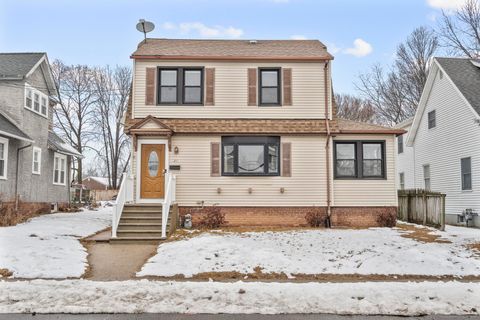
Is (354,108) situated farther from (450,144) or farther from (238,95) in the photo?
(238,95)

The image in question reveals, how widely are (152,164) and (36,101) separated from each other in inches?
312

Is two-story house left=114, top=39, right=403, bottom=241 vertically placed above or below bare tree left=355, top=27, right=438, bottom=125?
below

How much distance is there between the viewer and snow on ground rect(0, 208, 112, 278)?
780 cm

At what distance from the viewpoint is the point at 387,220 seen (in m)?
14.5

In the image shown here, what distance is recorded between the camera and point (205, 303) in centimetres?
594

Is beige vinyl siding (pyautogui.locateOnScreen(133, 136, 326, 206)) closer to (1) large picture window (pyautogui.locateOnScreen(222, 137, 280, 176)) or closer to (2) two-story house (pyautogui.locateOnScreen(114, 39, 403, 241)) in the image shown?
(2) two-story house (pyautogui.locateOnScreen(114, 39, 403, 241))

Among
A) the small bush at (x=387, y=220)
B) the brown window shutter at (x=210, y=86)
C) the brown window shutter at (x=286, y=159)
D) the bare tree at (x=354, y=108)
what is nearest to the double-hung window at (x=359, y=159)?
the small bush at (x=387, y=220)

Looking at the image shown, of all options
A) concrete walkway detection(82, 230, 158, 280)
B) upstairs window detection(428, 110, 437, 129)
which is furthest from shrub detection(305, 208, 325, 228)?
upstairs window detection(428, 110, 437, 129)

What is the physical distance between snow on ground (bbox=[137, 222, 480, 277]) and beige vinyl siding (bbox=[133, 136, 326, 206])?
3008 mm

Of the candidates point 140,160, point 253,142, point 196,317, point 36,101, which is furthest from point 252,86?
point 196,317

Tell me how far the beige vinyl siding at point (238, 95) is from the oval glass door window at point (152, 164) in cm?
145

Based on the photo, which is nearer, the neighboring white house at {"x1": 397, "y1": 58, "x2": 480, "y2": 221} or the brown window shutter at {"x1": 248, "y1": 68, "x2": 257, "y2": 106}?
the brown window shutter at {"x1": 248, "y1": 68, "x2": 257, "y2": 106}

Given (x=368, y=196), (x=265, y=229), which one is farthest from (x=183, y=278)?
(x=368, y=196)

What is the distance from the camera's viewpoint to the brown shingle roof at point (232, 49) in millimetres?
14867
